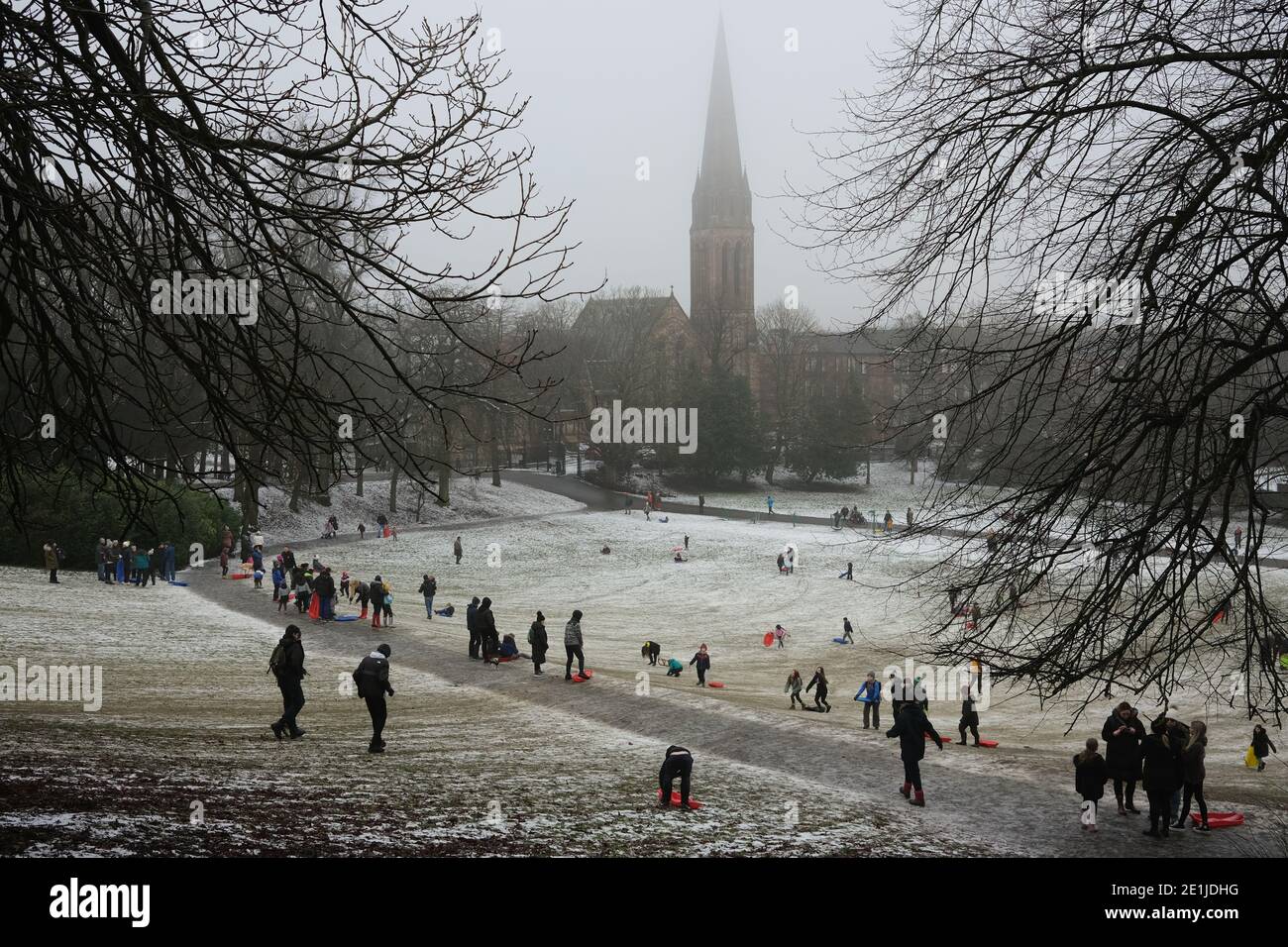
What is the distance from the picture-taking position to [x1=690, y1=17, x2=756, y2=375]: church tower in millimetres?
100938

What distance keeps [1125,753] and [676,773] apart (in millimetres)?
5590

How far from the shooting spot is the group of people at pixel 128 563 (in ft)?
110

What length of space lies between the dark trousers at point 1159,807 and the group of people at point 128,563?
29.0 metres

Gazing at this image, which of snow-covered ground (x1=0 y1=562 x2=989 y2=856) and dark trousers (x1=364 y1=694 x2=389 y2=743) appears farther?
dark trousers (x1=364 y1=694 x2=389 y2=743)

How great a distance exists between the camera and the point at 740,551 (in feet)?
168

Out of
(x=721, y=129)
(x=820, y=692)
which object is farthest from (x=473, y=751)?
(x=721, y=129)

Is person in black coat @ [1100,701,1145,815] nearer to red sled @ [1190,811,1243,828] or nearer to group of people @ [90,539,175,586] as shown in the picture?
red sled @ [1190,811,1243,828]

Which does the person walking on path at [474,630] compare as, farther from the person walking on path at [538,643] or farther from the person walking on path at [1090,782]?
the person walking on path at [1090,782]

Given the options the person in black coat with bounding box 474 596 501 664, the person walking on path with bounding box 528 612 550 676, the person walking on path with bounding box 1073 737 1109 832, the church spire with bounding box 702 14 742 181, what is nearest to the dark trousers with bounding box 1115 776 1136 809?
the person walking on path with bounding box 1073 737 1109 832

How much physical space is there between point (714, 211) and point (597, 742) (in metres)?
94.8

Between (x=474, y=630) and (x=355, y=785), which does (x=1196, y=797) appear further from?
(x=474, y=630)

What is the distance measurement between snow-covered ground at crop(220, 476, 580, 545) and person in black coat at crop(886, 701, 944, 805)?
3781cm

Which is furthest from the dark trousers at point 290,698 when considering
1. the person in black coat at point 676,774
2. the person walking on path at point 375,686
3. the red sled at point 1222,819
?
the red sled at point 1222,819

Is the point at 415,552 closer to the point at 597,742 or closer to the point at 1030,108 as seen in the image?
the point at 597,742
